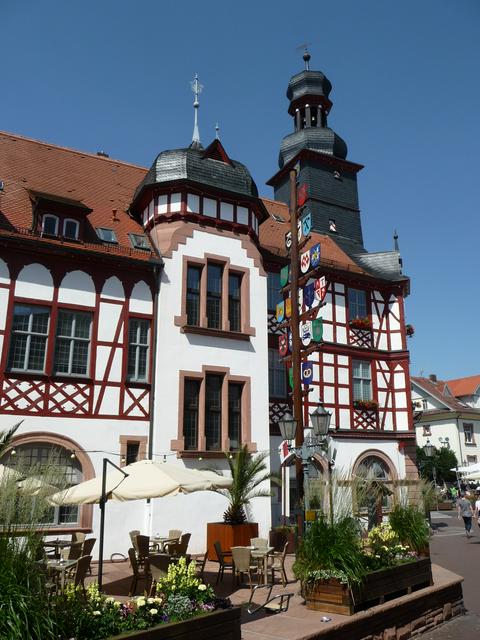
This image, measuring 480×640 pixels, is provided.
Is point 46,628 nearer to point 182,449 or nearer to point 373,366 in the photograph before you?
point 182,449

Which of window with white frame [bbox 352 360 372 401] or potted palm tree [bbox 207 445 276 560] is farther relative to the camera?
window with white frame [bbox 352 360 372 401]

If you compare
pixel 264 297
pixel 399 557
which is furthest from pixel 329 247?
pixel 399 557

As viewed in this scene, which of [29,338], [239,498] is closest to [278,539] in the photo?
[239,498]

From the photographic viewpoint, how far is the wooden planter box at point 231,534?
48.0ft

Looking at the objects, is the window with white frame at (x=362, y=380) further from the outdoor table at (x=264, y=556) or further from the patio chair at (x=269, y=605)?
the patio chair at (x=269, y=605)

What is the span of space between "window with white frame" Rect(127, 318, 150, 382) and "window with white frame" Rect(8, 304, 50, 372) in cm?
243

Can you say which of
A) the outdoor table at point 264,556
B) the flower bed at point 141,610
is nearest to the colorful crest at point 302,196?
the outdoor table at point 264,556

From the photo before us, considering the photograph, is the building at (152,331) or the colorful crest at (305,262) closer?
the building at (152,331)

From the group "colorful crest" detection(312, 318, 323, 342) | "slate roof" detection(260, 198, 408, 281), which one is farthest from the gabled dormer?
"slate roof" detection(260, 198, 408, 281)

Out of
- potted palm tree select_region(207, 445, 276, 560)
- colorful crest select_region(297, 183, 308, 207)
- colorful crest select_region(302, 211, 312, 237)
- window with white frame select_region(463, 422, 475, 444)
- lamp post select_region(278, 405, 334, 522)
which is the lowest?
potted palm tree select_region(207, 445, 276, 560)

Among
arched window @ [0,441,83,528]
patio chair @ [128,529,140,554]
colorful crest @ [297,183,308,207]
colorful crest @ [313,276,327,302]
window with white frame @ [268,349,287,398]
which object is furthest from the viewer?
window with white frame @ [268,349,287,398]

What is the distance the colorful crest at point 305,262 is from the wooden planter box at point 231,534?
726 centimetres

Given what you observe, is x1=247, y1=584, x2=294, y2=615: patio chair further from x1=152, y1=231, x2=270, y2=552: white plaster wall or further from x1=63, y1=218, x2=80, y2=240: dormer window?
x1=63, y1=218, x2=80, y2=240: dormer window

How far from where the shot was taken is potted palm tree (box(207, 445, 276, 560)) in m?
14.7
